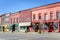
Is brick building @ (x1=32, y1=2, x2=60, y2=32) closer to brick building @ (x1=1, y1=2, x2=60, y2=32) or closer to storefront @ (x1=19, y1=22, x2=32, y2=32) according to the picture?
brick building @ (x1=1, y1=2, x2=60, y2=32)

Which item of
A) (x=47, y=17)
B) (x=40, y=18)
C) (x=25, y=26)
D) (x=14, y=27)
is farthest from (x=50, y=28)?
(x=14, y=27)

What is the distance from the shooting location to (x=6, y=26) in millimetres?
71375

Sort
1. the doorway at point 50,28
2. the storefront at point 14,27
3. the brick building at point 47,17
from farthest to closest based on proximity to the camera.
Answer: the storefront at point 14,27 < the doorway at point 50,28 < the brick building at point 47,17

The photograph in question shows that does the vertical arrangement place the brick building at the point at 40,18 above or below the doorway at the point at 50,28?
above

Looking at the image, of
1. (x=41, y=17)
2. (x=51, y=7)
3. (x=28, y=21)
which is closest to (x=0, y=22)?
(x=28, y=21)

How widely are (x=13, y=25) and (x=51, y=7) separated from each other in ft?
73.8

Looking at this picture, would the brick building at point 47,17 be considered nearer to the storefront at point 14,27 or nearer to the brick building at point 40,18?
the brick building at point 40,18

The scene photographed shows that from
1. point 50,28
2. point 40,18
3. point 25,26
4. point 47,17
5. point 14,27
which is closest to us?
Answer: point 50,28

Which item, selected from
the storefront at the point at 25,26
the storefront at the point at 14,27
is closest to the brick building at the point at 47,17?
the storefront at the point at 25,26

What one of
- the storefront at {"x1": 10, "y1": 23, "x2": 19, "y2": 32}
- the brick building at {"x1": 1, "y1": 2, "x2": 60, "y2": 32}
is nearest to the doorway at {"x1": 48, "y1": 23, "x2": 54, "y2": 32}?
the brick building at {"x1": 1, "y1": 2, "x2": 60, "y2": 32}

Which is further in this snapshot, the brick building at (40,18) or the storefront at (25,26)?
the storefront at (25,26)

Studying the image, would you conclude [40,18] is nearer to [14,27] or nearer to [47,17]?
[47,17]

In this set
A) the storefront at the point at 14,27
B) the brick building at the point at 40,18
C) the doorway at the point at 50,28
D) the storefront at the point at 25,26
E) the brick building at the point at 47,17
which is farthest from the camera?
the storefront at the point at 14,27

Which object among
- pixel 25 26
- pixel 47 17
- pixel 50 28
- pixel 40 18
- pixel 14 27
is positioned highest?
pixel 47 17
